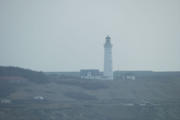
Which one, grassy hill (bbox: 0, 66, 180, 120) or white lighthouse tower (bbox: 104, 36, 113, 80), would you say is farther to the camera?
white lighthouse tower (bbox: 104, 36, 113, 80)

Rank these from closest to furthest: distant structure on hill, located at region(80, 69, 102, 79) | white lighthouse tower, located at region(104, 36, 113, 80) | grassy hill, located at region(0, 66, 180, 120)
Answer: grassy hill, located at region(0, 66, 180, 120)
white lighthouse tower, located at region(104, 36, 113, 80)
distant structure on hill, located at region(80, 69, 102, 79)

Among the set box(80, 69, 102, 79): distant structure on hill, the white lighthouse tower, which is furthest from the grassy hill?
box(80, 69, 102, 79): distant structure on hill

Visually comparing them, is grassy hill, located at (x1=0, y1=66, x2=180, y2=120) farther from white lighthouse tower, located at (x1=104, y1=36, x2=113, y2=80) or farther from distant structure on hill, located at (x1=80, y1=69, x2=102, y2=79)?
distant structure on hill, located at (x1=80, y1=69, x2=102, y2=79)

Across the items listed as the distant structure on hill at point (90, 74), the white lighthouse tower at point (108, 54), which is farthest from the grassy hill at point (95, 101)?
the distant structure on hill at point (90, 74)

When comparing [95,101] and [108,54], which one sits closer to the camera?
[95,101]

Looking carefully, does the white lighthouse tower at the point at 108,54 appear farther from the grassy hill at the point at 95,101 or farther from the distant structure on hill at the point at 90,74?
the distant structure on hill at the point at 90,74

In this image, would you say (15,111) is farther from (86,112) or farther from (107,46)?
(107,46)

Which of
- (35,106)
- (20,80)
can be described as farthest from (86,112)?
(20,80)

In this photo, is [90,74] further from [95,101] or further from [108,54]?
[95,101]

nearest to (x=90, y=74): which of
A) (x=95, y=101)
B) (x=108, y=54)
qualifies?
(x=108, y=54)

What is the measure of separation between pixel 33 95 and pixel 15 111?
1036 cm

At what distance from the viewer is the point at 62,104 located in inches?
→ 1551

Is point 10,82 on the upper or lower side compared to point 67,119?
upper

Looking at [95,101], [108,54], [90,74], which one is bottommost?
[95,101]
